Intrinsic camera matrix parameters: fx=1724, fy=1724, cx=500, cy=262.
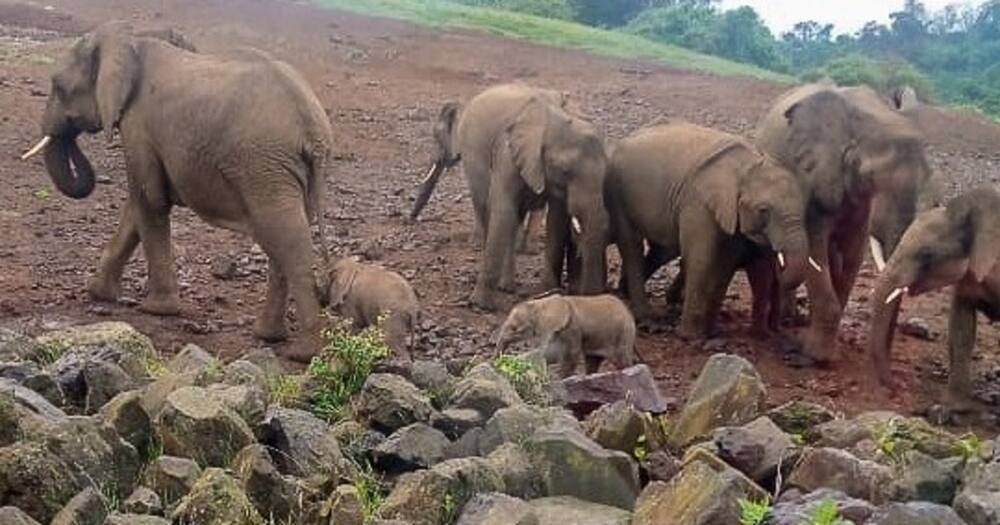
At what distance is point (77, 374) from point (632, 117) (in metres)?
17.4

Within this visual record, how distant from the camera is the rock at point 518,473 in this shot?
5695 millimetres

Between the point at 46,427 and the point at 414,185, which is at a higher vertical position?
the point at 46,427

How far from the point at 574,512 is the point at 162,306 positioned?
18.6 ft

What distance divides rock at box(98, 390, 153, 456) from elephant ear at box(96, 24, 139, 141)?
490 cm

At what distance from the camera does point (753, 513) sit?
5.07 metres

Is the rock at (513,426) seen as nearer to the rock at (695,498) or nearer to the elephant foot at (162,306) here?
the rock at (695,498)

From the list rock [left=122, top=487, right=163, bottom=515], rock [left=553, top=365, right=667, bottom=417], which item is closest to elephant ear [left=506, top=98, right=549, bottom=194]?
rock [left=553, top=365, right=667, bottom=417]

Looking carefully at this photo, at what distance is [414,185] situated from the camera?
17047 mm

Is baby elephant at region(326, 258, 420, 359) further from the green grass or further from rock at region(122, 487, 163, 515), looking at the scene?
the green grass

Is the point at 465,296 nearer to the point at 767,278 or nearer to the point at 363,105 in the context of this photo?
the point at 767,278

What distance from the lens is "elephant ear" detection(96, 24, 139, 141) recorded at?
10688 mm

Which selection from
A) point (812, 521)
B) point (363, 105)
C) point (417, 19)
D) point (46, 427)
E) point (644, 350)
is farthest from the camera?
point (417, 19)

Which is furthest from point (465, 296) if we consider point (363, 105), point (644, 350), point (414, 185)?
point (363, 105)

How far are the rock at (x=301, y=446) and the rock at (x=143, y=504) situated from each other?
0.62m
